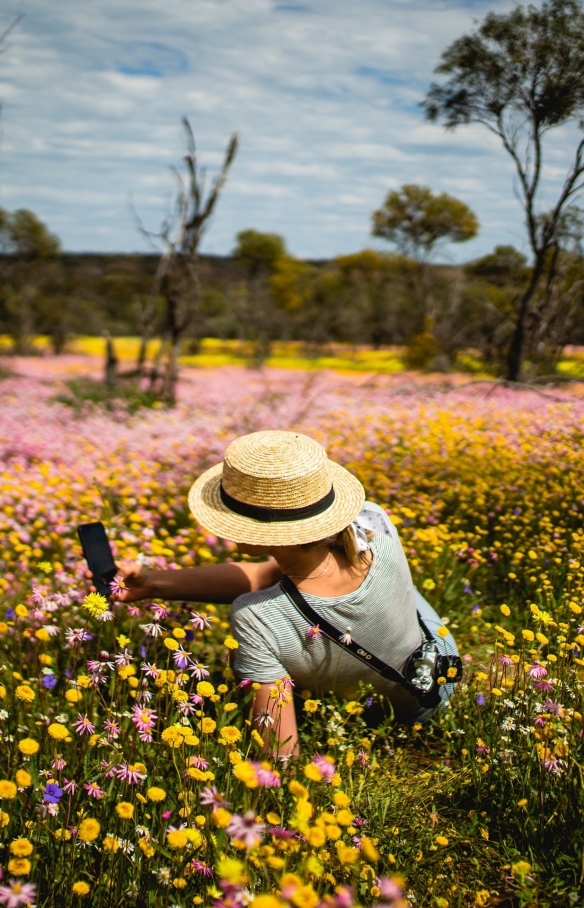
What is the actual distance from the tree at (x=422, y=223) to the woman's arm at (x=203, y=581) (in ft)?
103

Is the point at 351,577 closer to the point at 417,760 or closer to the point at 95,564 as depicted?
the point at 417,760

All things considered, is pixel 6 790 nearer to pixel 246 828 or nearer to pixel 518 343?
pixel 246 828

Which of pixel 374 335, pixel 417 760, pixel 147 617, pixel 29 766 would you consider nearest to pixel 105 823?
pixel 29 766

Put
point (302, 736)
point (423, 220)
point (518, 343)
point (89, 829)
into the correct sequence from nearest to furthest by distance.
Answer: point (89, 829) < point (302, 736) < point (518, 343) < point (423, 220)

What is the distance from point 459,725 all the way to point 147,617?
1.48m

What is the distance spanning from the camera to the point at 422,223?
1329 inches

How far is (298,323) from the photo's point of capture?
4584 cm

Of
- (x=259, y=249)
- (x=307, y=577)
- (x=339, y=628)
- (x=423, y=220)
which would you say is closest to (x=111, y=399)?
(x=307, y=577)

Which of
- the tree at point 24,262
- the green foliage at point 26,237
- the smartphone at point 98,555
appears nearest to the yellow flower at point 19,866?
the smartphone at point 98,555

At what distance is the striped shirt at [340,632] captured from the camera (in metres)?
2.13

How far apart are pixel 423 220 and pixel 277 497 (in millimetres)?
34597

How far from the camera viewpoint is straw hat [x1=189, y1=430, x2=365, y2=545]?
2.12 meters

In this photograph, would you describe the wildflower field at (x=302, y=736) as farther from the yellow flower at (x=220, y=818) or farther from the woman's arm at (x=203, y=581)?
the woman's arm at (x=203, y=581)

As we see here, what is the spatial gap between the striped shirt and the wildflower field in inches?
4.4
